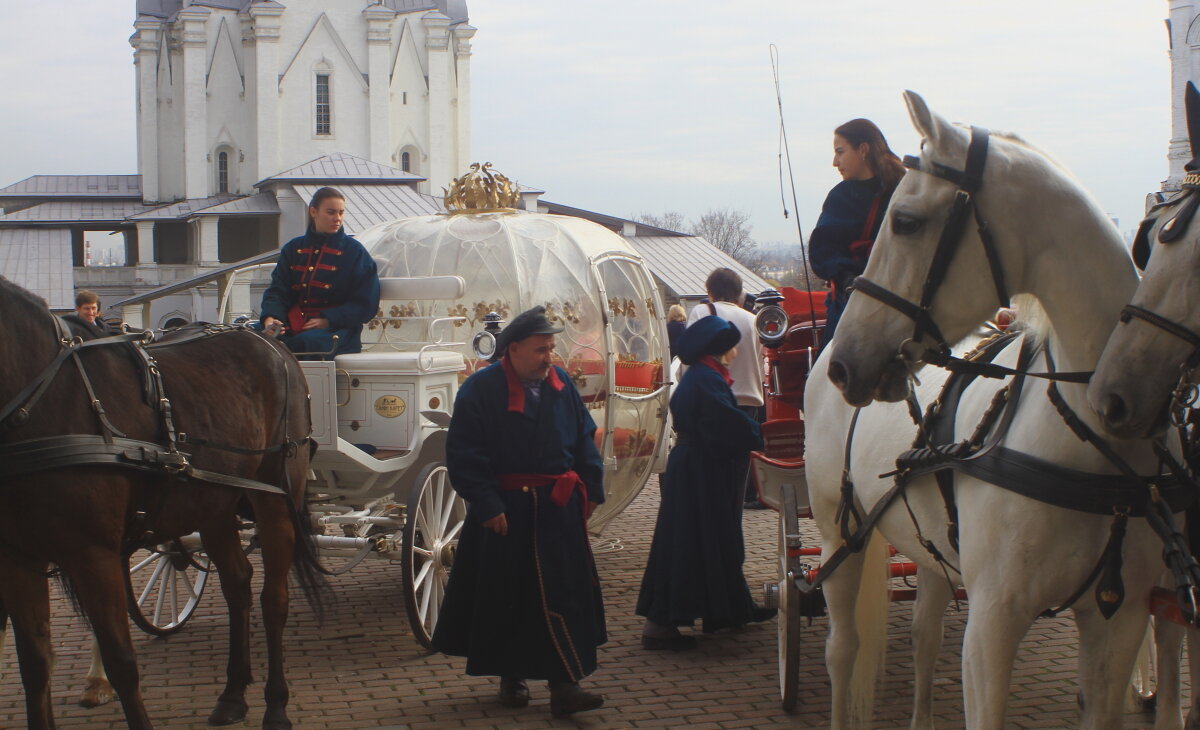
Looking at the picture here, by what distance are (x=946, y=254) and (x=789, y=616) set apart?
8.55 ft

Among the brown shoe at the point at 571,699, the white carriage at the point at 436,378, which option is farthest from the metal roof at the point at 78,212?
the brown shoe at the point at 571,699

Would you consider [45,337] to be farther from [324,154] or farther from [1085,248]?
[324,154]

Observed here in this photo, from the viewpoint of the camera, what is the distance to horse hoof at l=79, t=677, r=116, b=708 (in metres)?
5.70

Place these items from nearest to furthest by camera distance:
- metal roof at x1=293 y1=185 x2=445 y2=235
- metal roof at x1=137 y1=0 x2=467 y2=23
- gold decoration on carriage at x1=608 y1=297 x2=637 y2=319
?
gold decoration on carriage at x1=608 y1=297 x2=637 y2=319
metal roof at x1=293 y1=185 x2=445 y2=235
metal roof at x1=137 y1=0 x2=467 y2=23

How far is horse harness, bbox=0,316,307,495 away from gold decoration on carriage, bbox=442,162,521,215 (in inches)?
159

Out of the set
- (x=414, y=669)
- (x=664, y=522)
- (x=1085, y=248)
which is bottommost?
(x=414, y=669)

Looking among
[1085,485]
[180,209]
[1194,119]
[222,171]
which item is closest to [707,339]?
[1085,485]

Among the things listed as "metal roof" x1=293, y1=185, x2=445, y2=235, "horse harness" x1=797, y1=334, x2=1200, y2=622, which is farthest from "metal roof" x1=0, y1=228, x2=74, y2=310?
"horse harness" x1=797, y1=334, x2=1200, y2=622

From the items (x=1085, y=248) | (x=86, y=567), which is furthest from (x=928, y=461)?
(x=86, y=567)

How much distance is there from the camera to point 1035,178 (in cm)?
291

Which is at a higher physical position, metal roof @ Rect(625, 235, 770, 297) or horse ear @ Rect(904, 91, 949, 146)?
horse ear @ Rect(904, 91, 949, 146)

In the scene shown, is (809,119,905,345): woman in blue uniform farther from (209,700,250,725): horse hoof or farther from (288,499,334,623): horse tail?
(209,700,250,725): horse hoof

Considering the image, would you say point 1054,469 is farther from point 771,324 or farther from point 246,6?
point 246,6

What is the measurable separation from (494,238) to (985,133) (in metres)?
5.85
